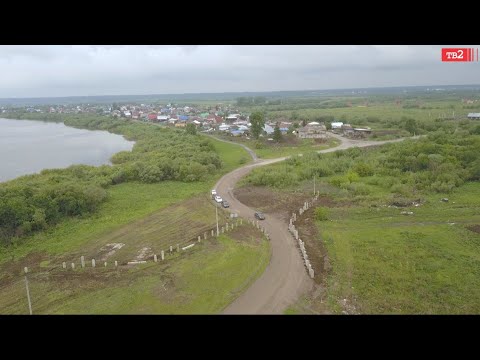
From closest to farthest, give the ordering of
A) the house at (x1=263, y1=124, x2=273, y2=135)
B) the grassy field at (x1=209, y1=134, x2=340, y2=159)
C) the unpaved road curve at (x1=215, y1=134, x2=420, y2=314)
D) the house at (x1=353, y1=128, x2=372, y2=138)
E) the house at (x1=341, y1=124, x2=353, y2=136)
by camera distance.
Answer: the unpaved road curve at (x1=215, y1=134, x2=420, y2=314), the grassy field at (x1=209, y1=134, x2=340, y2=159), the house at (x1=353, y1=128, x2=372, y2=138), the house at (x1=341, y1=124, x2=353, y2=136), the house at (x1=263, y1=124, x2=273, y2=135)

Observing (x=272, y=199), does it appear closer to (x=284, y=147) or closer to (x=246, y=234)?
(x=246, y=234)

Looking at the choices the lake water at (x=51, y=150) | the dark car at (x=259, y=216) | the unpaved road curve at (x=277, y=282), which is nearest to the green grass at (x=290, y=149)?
the lake water at (x=51, y=150)

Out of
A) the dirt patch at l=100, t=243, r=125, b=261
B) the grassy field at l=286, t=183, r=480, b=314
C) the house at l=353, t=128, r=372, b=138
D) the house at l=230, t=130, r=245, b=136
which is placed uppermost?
the house at l=230, t=130, r=245, b=136

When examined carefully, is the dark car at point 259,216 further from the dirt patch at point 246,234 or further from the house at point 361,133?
the house at point 361,133

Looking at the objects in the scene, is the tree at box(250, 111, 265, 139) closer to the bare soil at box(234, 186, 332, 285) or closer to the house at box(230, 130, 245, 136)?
the house at box(230, 130, 245, 136)

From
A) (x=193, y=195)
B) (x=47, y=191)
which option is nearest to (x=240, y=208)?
(x=193, y=195)

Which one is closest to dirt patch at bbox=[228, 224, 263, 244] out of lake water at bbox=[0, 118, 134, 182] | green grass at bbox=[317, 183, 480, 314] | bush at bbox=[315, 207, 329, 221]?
green grass at bbox=[317, 183, 480, 314]

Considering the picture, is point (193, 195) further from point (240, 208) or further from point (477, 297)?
point (477, 297)

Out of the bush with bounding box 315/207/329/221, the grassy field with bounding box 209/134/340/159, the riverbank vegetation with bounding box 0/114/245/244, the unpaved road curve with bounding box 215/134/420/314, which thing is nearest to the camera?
the unpaved road curve with bounding box 215/134/420/314
